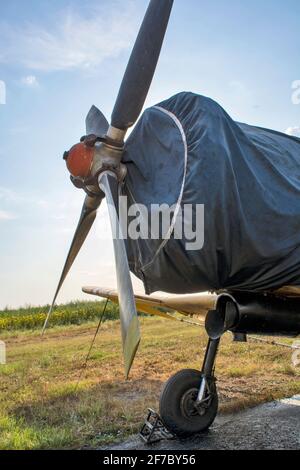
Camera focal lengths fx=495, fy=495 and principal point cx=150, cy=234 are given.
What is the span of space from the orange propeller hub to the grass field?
8.13ft

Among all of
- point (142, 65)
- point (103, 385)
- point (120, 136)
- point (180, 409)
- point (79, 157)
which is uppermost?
point (142, 65)

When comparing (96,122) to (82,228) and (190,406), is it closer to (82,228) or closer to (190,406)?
(82,228)

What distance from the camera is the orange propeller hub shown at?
403 cm

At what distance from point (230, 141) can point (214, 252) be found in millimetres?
882

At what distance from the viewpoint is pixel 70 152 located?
4031 millimetres

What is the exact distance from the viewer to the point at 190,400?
5070 millimetres

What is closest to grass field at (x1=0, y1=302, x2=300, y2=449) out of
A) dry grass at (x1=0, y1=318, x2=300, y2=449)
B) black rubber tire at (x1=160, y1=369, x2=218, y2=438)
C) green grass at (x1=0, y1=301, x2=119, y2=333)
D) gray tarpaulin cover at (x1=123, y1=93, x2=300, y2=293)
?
dry grass at (x1=0, y1=318, x2=300, y2=449)

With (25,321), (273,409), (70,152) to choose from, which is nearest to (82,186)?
(70,152)

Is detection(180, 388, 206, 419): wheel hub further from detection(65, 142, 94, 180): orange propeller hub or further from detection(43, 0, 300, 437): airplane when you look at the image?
detection(65, 142, 94, 180): orange propeller hub

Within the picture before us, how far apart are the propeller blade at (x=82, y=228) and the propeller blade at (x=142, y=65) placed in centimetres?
83

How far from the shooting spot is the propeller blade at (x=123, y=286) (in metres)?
2.83

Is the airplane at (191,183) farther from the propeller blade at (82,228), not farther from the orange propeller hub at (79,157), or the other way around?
the propeller blade at (82,228)

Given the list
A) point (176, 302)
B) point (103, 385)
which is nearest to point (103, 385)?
point (103, 385)

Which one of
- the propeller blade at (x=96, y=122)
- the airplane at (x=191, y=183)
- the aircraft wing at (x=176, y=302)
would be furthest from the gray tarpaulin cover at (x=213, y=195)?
the aircraft wing at (x=176, y=302)
